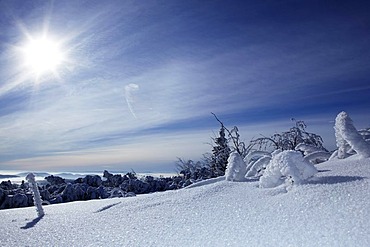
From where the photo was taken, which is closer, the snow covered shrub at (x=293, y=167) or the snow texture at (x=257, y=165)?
the snow covered shrub at (x=293, y=167)

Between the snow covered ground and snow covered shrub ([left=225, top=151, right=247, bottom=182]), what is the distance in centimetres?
20

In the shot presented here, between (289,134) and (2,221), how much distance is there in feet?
18.4

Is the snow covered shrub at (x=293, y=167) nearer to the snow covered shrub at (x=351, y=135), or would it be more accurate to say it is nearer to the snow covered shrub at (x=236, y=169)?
the snow covered shrub at (x=236, y=169)

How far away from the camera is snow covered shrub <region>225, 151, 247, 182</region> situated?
2736 mm

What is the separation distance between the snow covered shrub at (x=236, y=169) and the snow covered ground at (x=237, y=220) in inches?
7.8

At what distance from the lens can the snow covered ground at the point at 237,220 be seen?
1355mm

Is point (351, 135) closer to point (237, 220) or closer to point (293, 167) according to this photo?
point (293, 167)

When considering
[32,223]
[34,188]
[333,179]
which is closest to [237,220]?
[333,179]

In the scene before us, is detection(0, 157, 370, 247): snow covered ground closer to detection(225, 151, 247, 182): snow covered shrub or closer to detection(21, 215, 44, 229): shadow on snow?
detection(21, 215, 44, 229): shadow on snow

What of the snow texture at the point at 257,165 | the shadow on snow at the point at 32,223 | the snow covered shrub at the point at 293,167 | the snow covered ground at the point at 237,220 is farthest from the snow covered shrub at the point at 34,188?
the snow covered shrub at the point at 293,167

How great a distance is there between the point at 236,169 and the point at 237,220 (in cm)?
109

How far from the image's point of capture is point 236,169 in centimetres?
275

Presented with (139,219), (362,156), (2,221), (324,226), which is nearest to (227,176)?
(139,219)

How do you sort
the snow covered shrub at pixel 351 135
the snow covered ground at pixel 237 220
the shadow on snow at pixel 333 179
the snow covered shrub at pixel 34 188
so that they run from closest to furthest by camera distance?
the snow covered ground at pixel 237 220 → the shadow on snow at pixel 333 179 → the snow covered shrub at pixel 351 135 → the snow covered shrub at pixel 34 188
